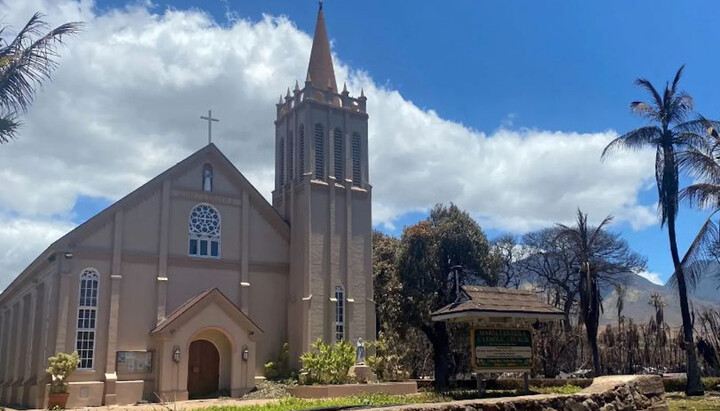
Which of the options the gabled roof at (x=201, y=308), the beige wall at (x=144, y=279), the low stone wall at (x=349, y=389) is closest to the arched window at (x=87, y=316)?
the beige wall at (x=144, y=279)

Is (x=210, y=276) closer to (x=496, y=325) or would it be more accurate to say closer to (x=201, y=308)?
(x=201, y=308)

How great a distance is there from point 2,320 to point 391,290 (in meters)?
22.0

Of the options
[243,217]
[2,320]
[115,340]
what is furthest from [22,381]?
[243,217]

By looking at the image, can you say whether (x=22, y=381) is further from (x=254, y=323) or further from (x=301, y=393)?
(x=301, y=393)

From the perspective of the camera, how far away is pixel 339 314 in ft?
107

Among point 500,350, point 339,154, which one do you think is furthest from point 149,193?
point 500,350

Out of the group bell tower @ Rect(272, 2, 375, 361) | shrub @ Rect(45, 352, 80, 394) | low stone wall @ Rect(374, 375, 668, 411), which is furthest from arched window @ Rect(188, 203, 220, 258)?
low stone wall @ Rect(374, 375, 668, 411)

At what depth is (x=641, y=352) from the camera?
56344 mm

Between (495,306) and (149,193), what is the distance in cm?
1659

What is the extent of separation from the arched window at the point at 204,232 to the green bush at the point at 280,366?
5384mm

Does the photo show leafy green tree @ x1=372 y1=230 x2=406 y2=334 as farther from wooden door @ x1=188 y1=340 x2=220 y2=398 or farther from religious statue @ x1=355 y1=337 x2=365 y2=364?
wooden door @ x1=188 y1=340 x2=220 y2=398

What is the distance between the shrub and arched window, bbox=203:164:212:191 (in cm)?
958

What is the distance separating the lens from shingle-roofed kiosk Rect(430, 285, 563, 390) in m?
20.7

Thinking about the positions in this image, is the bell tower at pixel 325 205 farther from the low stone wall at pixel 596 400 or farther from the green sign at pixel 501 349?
the low stone wall at pixel 596 400
